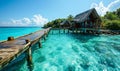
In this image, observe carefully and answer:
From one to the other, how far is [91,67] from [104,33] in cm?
1989

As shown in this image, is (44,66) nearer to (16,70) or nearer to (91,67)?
(16,70)

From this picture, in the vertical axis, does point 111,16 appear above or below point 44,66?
above

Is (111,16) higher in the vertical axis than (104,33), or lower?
higher

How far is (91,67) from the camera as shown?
8531 millimetres

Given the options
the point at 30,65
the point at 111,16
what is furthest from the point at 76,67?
the point at 111,16

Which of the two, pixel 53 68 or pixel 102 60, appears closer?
pixel 53 68

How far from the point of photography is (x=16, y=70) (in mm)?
8117

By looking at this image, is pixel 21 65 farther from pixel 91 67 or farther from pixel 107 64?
pixel 107 64

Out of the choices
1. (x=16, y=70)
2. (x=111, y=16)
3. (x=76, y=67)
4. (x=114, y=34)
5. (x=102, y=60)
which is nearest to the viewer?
(x=16, y=70)

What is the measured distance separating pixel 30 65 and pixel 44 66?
0.99 m

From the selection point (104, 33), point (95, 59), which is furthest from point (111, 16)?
point (95, 59)

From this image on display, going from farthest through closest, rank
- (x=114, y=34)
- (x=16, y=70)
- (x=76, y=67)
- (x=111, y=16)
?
(x=111, y=16), (x=114, y=34), (x=76, y=67), (x=16, y=70)

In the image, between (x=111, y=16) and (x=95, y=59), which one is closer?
(x=95, y=59)

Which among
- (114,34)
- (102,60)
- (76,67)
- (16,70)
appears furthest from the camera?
(114,34)
